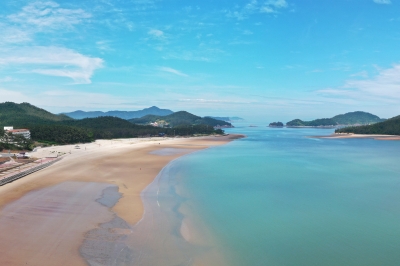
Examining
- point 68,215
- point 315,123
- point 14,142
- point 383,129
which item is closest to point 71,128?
point 14,142

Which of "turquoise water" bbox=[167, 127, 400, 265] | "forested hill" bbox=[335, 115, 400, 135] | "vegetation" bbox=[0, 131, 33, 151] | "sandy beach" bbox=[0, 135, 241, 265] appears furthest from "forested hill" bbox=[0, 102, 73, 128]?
"forested hill" bbox=[335, 115, 400, 135]

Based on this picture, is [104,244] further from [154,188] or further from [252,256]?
[154,188]

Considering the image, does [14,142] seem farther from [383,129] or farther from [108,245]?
[383,129]

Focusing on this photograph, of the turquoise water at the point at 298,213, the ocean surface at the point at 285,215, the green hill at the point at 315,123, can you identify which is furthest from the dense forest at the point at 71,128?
the green hill at the point at 315,123

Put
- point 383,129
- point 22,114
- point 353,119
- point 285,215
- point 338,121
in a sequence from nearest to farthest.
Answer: point 285,215 → point 22,114 → point 383,129 → point 338,121 → point 353,119

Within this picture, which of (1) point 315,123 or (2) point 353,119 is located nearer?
(1) point 315,123

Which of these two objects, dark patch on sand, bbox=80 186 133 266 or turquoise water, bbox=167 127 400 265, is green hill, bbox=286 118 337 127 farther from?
dark patch on sand, bbox=80 186 133 266

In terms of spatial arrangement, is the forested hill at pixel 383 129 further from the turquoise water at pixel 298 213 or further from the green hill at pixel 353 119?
the green hill at pixel 353 119
